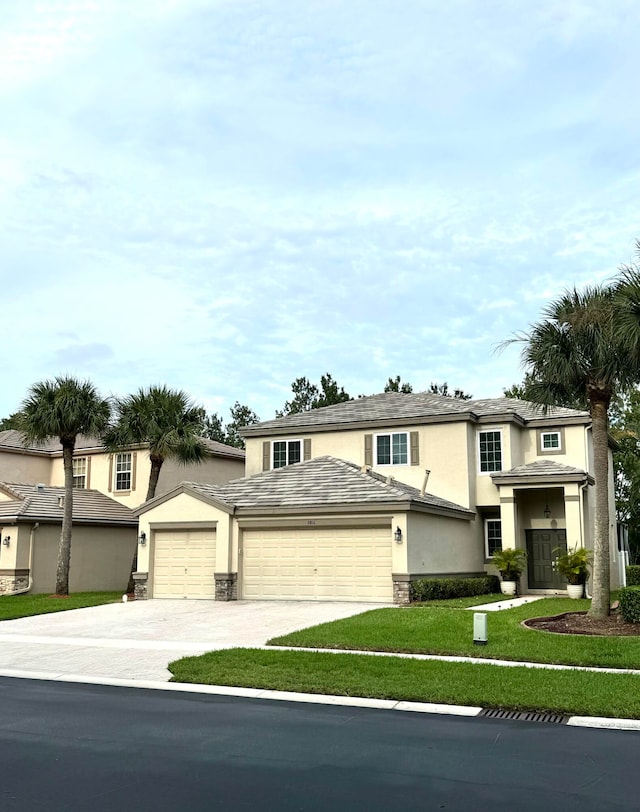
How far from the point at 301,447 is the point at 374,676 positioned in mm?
19752

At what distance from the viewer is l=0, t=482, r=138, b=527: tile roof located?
29.1 m

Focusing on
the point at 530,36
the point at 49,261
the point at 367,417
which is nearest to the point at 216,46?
the point at 530,36

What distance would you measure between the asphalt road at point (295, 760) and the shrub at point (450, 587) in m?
12.6

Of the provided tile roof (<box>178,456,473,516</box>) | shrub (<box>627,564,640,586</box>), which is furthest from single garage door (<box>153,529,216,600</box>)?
shrub (<box>627,564,640,586</box>)

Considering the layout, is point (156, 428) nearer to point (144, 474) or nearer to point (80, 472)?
point (144, 474)

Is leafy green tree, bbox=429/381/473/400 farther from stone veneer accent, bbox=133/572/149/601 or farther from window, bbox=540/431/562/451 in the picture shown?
stone veneer accent, bbox=133/572/149/601

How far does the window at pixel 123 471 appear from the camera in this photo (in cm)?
3425

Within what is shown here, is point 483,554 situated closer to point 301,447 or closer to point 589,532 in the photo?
point 589,532

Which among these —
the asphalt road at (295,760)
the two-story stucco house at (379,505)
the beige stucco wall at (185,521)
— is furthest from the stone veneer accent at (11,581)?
the asphalt road at (295,760)

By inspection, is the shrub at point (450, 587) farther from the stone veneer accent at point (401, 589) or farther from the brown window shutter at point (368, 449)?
the brown window shutter at point (368, 449)

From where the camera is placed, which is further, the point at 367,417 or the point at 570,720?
the point at 367,417

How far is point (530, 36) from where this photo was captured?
1366 centimetres

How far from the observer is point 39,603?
2420 cm

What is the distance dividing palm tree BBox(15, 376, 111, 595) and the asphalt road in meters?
18.0
